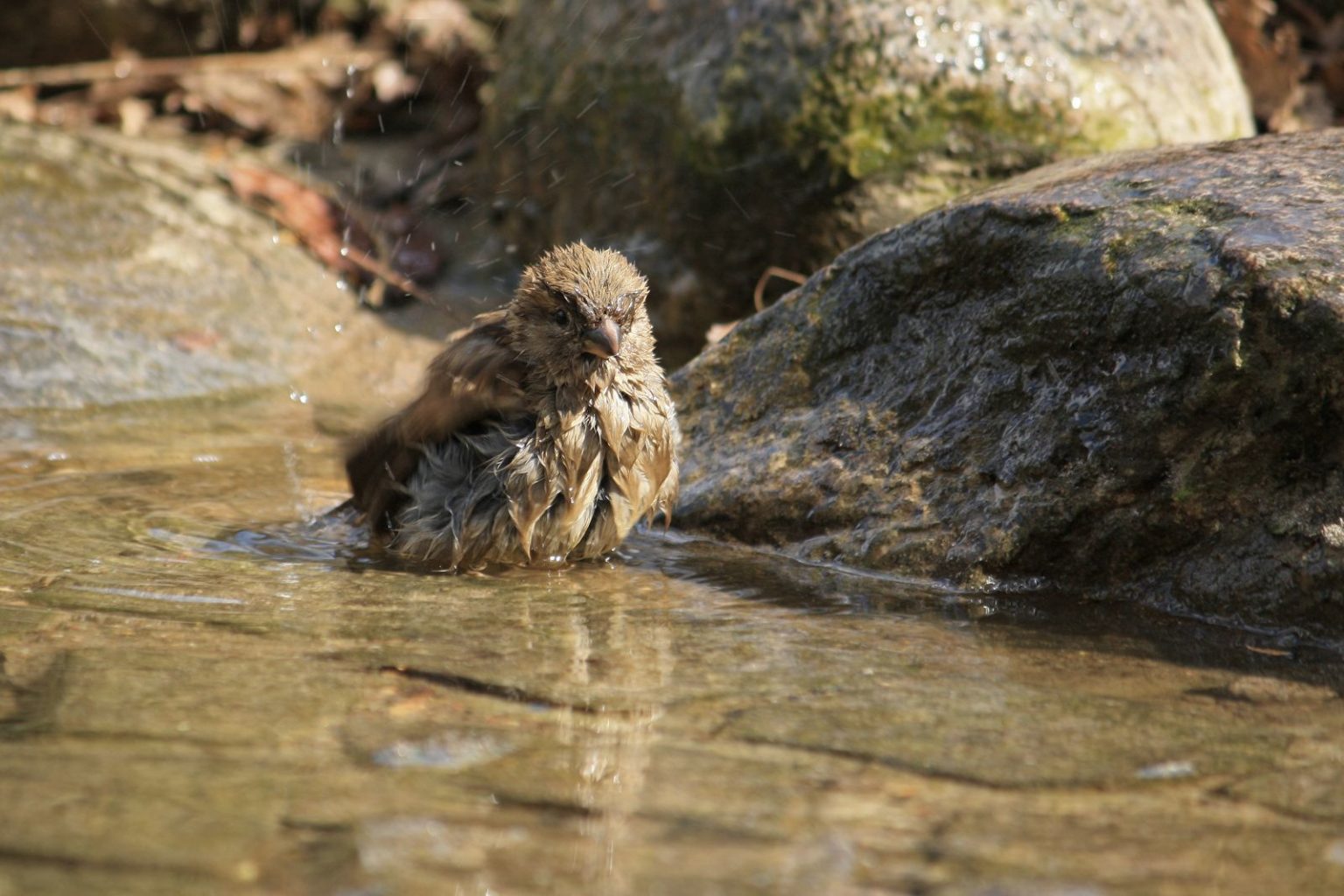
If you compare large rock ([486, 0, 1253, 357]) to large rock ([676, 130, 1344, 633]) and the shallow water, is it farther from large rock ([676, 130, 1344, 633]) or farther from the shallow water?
the shallow water

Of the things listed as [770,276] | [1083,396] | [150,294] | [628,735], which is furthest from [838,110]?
[628,735]

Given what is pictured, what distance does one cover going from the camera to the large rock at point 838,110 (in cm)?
577

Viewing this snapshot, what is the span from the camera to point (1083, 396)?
12.2ft

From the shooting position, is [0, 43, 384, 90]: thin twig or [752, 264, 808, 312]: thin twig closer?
[752, 264, 808, 312]: thin twig

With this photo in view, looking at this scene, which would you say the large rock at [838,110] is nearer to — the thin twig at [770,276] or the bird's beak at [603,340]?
the thin twig at [770,276]

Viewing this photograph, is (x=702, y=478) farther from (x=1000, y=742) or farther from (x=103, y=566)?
(x=1000, y=742)

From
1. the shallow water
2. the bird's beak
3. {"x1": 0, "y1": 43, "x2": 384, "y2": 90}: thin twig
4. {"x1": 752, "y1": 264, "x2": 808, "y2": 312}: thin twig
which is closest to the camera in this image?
Result: the shallow water

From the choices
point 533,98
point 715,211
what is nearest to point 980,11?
point 715,211

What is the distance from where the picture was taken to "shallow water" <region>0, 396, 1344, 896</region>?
1939 mm

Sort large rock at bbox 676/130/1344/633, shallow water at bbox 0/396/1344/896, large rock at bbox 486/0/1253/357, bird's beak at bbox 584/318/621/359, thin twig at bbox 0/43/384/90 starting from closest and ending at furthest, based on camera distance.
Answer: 1. shallow water at bbox 0/396/1344/896
2. large rock at bbox 676/130/1344/633
3. bird's beak at bbox 584/318/621/359
4. large rock at bbox 486/0/1253/357
5. thin twig at bbox 0/43/384/90

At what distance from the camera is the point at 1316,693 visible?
2.79 metres

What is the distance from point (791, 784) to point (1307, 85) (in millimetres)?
6914

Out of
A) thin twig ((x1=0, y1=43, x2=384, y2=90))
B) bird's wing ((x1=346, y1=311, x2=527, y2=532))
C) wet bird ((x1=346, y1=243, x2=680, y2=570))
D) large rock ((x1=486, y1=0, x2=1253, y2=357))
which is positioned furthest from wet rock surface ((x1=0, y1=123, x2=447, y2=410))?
wet bird ((x1=346, y1=243, x2=680, y2=570))

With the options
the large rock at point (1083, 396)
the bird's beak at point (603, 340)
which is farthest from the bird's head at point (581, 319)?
the large rock at point (1083, 396)
